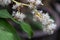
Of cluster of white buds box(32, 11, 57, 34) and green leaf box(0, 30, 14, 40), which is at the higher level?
cluster of white buds box(32, 11, 57, 34)

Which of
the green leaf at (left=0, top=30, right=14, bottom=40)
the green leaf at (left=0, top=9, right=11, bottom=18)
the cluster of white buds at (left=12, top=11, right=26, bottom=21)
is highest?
the cluster of white buds at (left=12, top=11, right=26, bottom=21)

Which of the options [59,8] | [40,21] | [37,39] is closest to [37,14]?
[40,21]

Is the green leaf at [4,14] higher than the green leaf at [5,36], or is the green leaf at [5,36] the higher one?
the green leaf at [4,14]

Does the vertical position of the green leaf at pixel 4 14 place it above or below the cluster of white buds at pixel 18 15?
below

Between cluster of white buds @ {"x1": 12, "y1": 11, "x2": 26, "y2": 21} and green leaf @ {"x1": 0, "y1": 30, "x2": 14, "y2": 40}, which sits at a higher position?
cluster of white buds @ {"x1": 12, "y1": 11, "x2": 26, "y2": 21}

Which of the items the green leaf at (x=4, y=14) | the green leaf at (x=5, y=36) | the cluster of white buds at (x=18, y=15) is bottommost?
the green leaf at (x=5, y=36)

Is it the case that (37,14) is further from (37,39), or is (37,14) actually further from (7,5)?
(37,39)

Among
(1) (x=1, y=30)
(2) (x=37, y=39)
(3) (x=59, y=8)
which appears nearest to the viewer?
(1) (x=1, y=30)

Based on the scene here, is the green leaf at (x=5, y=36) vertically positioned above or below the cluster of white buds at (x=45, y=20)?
below

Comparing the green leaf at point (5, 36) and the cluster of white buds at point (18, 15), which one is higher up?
the cluster of white buds at point (18, 15)

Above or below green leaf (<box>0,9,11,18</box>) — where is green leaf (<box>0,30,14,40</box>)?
below

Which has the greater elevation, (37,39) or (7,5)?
(7,5)
